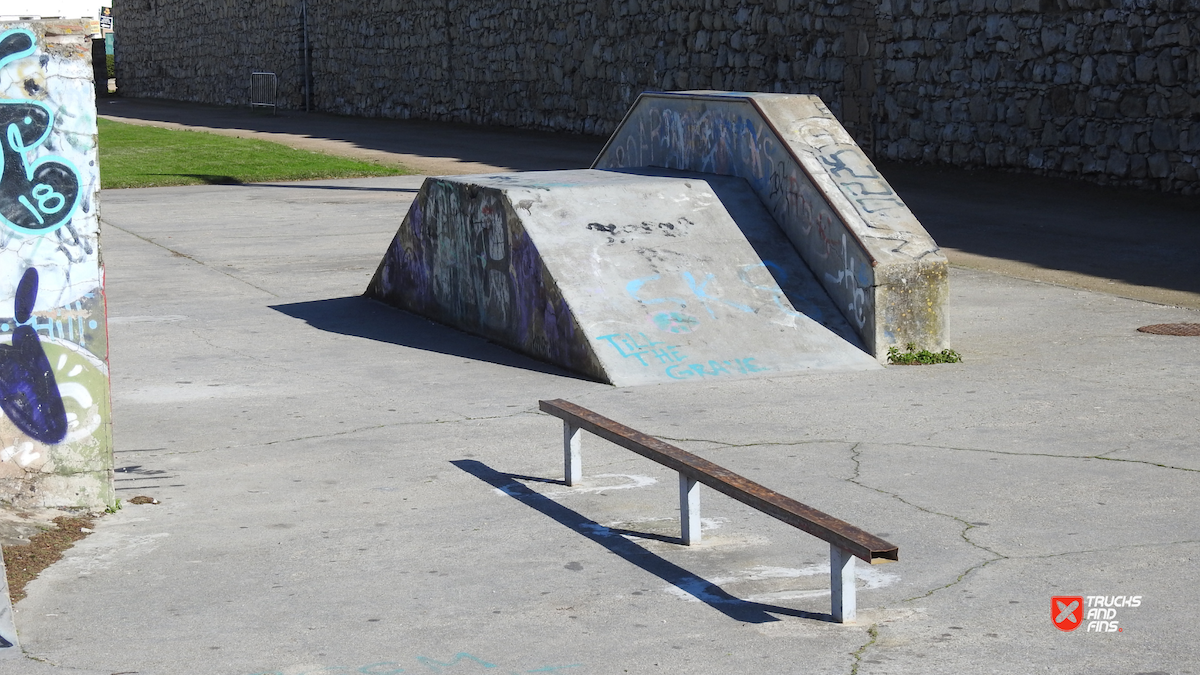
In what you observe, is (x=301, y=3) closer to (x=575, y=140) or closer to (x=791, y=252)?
(x=575, y=140)

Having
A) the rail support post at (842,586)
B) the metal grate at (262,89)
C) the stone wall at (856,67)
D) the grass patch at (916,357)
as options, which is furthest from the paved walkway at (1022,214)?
the metal grate at (262,89)

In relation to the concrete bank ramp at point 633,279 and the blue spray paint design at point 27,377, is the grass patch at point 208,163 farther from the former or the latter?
the blue spray paint design at point 27,377

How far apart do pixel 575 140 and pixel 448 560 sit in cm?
2133

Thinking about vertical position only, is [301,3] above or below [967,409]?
above

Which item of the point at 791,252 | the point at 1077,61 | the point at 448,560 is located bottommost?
the point at 448,560

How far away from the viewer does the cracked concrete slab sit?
14.3ft

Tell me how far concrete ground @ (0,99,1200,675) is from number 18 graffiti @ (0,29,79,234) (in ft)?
3.93

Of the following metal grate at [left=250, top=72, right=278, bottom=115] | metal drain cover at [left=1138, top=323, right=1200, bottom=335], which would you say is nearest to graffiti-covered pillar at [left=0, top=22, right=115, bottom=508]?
metal drain cover at [left=1138, top=323, right=1200, bottom=335]

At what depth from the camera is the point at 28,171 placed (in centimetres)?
550

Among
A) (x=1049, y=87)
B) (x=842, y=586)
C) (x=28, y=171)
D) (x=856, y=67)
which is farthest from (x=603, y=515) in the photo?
(x=856, y=67)

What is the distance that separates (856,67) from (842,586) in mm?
16885

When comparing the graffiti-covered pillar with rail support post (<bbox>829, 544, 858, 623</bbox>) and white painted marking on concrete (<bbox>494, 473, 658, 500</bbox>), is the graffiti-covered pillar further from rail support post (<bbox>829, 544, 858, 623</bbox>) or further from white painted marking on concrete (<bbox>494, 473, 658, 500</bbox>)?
rail support post (<bbox>829, 544, 858, 623</bbox>)

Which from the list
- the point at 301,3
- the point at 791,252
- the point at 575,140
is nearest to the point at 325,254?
the point at 791,252

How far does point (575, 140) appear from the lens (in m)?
26.1
